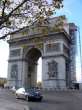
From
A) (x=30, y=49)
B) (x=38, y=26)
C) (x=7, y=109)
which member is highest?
(x=30, y=49)

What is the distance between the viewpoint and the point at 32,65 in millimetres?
87812

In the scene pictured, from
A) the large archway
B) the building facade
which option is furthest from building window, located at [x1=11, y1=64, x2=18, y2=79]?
the large archway

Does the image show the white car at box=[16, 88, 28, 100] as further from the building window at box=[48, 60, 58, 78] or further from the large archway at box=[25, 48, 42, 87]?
the large archway at box=[25, 48, 42, 87]

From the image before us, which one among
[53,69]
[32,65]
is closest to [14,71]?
[32,65]

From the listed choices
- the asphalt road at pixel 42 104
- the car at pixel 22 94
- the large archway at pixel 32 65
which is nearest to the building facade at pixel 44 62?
the large archway at pixel 32 65

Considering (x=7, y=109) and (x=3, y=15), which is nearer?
(x=3, y=15)

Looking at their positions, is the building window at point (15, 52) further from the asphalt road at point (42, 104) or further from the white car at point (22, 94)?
the asphalt road at point (42, 104)

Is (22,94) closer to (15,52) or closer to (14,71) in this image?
(14,71)

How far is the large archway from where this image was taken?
84.8m

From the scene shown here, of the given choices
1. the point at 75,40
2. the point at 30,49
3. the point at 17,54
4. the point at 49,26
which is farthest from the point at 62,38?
the point at 49,26

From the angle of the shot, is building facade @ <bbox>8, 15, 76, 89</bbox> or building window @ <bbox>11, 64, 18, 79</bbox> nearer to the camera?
building facade @ <bbox>8, 15, 76, 89</bbox>

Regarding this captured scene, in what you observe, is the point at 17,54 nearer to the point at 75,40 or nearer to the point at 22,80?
the point at 22,80

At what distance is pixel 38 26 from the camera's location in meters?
11.2

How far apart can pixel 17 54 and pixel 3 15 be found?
74.4 meters
